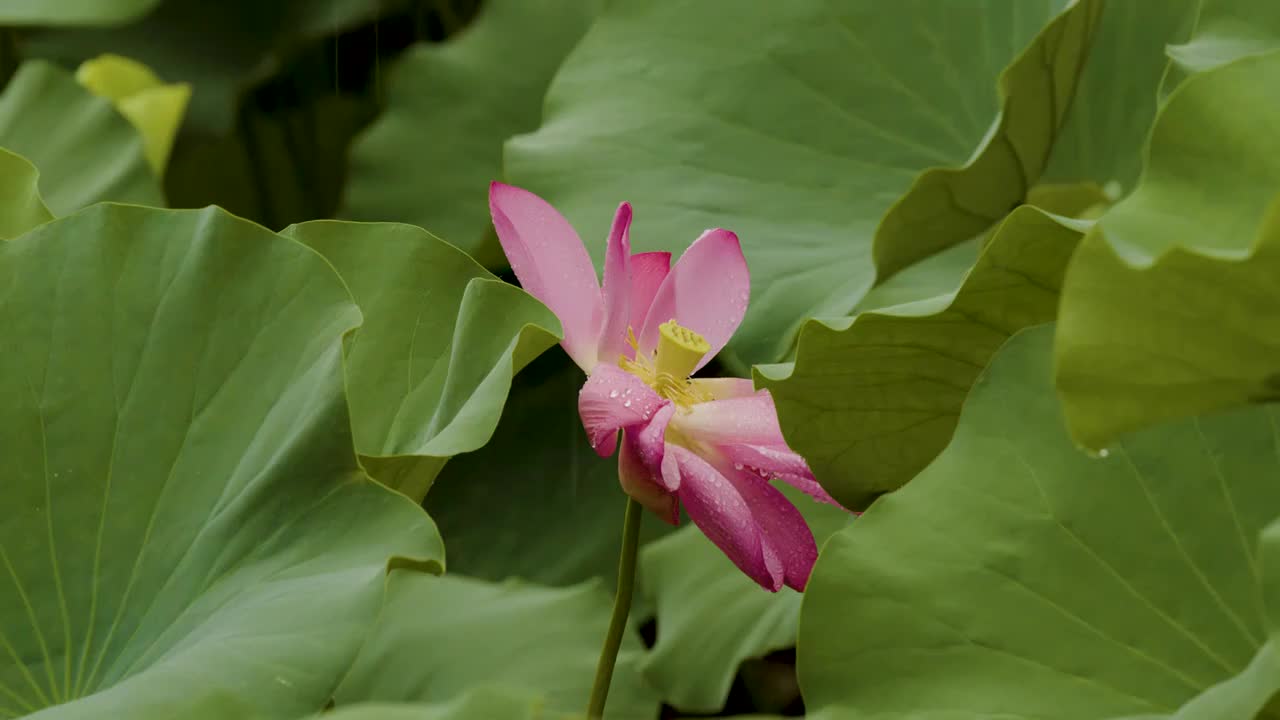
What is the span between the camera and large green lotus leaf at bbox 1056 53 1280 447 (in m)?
0.45

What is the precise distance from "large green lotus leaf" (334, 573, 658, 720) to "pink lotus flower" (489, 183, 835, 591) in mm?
184

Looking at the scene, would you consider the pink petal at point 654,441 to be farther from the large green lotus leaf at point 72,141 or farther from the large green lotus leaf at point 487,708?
the large green lotus leaf at point 72,141

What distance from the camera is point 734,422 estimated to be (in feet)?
2.24

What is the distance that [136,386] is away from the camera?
0.66 meters

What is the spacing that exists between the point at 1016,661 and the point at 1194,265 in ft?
0.63

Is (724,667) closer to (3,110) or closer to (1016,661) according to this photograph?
(1016,661)

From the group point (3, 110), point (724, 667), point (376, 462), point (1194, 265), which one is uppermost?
point (1194, 265)

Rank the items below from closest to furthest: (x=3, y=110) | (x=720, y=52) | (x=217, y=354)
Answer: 1. (x=217, y=354)
2. (x=720, y=52)
3. (x=3, y=110)

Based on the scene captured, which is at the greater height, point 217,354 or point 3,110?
point 217,354

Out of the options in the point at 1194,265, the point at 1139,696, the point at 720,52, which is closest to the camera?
the point at 1194,265

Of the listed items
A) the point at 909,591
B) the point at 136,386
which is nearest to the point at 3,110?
the point at 136,386

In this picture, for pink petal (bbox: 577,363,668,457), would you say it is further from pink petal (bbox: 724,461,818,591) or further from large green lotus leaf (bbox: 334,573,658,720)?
large green lotus leaf (bbox: 334,573,658,720)

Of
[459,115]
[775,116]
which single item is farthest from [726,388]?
[459,115]

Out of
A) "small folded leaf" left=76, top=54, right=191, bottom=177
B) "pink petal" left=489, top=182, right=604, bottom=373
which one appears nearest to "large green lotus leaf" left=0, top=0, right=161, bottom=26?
"small folded leaf" left=76, top=54, right=191, bottom=177
